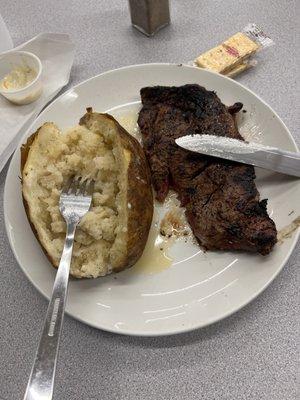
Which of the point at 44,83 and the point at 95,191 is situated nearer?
the point at 95,191

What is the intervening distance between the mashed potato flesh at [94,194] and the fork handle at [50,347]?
9cm

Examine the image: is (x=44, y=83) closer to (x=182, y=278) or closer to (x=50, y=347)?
(x=182, y=278)

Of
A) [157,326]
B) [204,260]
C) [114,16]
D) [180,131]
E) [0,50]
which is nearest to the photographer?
[157,326]

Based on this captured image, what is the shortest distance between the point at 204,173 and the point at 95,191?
12.4 inches

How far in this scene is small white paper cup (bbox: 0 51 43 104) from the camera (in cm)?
144

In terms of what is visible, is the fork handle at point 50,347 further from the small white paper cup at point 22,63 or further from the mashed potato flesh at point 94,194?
the small white paper cup at point 22,63

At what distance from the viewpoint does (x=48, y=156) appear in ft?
3.86

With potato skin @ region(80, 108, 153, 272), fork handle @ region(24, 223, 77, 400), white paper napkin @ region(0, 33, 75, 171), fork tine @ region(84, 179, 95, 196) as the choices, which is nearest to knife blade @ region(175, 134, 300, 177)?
potato skin @ region(80, 108, 153, 272)

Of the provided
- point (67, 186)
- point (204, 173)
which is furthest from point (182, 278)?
point (67, 186)

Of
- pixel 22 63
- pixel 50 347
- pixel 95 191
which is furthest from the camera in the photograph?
pixel 22 63

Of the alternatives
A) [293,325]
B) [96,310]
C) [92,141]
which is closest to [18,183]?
[92,141]

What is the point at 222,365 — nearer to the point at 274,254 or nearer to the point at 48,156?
the point at 274,254

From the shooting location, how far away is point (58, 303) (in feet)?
2.92

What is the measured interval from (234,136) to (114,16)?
36.7 inches
